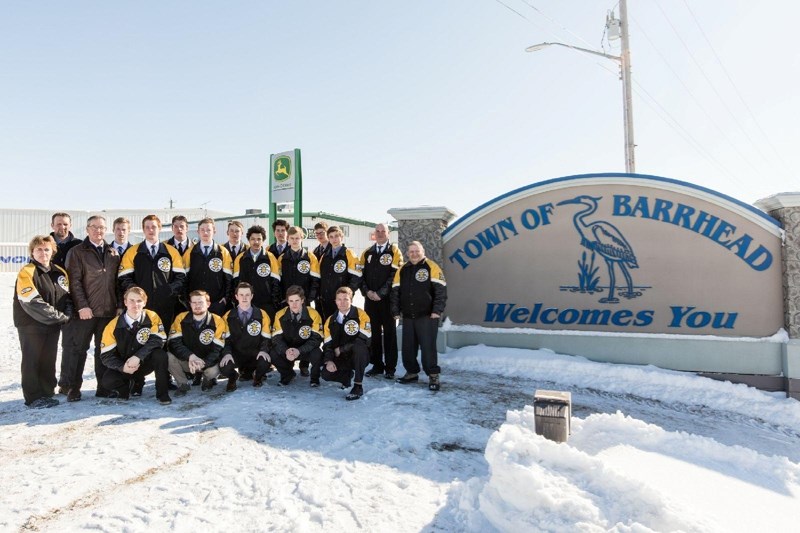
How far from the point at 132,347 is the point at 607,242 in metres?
6.36

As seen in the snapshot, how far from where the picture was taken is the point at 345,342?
5242 mm

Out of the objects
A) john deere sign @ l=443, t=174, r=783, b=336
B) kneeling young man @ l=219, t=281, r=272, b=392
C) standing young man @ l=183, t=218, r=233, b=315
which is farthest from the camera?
john deere sign @ l=443, t=174, r=783, b=336

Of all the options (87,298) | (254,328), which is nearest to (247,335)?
(254,328)

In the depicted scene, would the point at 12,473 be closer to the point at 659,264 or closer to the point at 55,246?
the point at 55,246

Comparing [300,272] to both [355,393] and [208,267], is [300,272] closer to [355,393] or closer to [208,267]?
[208,267]

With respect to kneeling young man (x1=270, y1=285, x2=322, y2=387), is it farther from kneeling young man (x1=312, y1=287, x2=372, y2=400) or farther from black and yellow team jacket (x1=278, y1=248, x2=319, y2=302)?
black and yellow team jacket (x1=278, y1=248, x2=319, y2=302)

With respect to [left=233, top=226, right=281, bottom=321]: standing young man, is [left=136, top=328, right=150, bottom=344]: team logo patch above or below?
below

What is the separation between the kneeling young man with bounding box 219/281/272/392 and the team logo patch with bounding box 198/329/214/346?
0.19 metres

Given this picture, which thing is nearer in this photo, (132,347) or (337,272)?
(132,347)

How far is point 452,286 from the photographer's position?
7531 millimetres

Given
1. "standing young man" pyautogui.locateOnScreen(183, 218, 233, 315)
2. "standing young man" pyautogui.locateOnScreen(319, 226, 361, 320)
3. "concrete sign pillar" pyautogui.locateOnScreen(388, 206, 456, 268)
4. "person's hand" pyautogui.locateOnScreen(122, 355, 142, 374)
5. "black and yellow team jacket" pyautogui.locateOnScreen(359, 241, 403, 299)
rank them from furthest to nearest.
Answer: "concrete sign pillar" pyautogui.locateOnScreen(388, 206, 456, 268) → "black and yellow team jacket" pyautogui.locateOnScreen(359, 241, 403, 299) → "standing young man" pyautogui.locateOnScreen(319, 226, 361, 320) → "standing young man" pyautogui.locateOnScreen(183, 218, 233, 315) → "person's hand" pyautogui.locateOnScreen(122, 355, 142, 374)

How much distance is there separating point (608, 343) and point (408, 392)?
10.9 ft

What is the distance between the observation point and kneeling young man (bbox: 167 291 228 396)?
4.98 meters

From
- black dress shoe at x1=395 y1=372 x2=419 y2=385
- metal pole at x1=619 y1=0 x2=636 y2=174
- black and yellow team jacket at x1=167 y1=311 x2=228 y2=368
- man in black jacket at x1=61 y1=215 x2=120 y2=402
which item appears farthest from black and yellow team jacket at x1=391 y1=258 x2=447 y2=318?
metal pole at x1=619 y1=0 x2=636 y2=174
